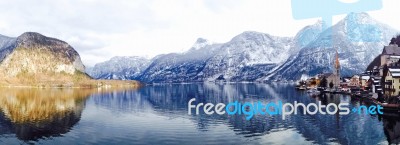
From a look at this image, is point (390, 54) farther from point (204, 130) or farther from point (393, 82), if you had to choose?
Result: point (204, 130)

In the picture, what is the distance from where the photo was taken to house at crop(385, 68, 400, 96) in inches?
4390

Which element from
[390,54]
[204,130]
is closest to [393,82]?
[390,54]

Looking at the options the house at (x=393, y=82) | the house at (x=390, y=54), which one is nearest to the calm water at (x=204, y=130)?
the house at (x=393, y=82)

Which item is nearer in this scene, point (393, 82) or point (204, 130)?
point (204, 130)

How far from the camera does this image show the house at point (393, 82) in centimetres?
11150

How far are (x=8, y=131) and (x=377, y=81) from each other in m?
133

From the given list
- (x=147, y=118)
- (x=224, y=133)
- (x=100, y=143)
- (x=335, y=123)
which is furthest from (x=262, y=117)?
(x=100, y=143)

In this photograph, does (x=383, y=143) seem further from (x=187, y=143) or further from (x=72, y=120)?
(x=72, y=120)

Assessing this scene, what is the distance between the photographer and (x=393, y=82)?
114 metres

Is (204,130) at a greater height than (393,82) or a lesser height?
lesser

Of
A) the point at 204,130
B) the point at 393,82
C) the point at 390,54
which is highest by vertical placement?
the point at 390,54

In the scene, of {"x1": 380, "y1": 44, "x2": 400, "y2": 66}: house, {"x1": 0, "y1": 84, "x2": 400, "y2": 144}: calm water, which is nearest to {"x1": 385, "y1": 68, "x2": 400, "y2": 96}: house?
{"x1": 0, "y1": 84, "x2": 400, "y2": 144}: calm water

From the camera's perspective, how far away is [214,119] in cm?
9150

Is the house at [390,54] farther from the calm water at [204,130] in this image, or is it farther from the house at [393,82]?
the calm water at [204,130]
